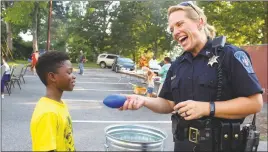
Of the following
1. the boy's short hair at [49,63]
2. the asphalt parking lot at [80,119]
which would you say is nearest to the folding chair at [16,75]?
the asphalt parking lot at [80,119]

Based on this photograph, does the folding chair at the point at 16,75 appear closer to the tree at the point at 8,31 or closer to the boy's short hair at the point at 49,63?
the tree at the point at 8,31

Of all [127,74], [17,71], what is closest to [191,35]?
[17,71]

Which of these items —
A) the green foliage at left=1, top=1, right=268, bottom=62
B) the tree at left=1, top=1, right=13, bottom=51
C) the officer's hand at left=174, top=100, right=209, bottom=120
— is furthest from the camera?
the green foliage at left=1, top=1, right=268, bottom=62

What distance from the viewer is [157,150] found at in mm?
724

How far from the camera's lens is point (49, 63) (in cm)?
146

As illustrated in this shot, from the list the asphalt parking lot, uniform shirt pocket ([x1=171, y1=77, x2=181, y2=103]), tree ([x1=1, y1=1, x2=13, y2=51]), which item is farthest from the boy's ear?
tree ([x1=1, y1=1, x2=13, y2=51])

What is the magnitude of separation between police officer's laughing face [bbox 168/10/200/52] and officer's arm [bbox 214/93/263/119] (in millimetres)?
309

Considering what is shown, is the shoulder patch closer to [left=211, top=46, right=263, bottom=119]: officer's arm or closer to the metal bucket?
[left=211, top=46, right=263, bottom=119]: officer's arm

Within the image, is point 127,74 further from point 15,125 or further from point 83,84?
point 15,125

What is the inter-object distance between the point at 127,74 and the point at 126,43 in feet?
13.8

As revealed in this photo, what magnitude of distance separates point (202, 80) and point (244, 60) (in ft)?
0.65

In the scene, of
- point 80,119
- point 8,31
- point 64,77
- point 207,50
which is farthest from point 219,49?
point 8,31

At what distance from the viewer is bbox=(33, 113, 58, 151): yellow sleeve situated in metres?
1.23

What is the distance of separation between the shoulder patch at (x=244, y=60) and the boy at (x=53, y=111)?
2.62 ft
